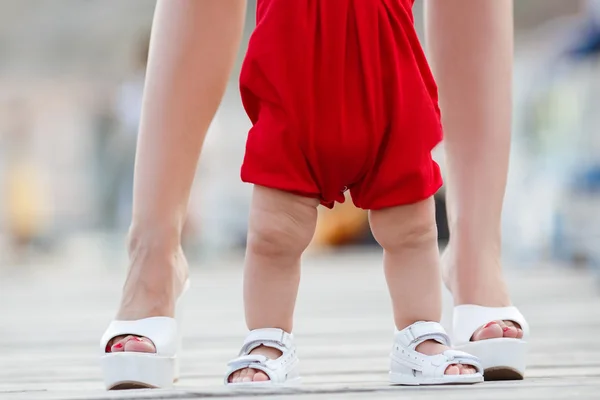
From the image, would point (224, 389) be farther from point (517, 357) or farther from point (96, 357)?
point (96, 357)

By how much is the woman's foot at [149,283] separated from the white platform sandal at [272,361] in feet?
0.42

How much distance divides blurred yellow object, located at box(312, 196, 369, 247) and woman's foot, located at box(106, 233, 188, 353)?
5.84 metres

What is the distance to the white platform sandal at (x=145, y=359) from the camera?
0.91m

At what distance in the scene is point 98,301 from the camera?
2.57 metres

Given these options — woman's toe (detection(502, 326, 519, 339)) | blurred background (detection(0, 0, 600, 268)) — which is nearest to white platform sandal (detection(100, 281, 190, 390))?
woman's toe (detection(502, 326, 519, 339))

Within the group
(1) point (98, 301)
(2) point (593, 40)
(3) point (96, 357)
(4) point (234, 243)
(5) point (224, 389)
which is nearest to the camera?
(5) point (224, 389)

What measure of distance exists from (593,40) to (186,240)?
2299 mm

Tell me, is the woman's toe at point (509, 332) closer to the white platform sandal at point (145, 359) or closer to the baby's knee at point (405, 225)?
the baby's knee at point (405, 225)

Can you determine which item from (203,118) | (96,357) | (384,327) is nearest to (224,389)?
(203,118)

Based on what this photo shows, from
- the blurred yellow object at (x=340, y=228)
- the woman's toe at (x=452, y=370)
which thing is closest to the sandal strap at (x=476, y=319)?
the woman's toe at (x=452, y=370)

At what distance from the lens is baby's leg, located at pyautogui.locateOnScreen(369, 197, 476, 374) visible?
2.94 feet

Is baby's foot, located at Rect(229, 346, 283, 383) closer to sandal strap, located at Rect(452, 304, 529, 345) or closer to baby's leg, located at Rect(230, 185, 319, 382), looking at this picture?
baby's leg, located at Rect(230, 185, 319, 382)

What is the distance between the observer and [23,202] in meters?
8.41

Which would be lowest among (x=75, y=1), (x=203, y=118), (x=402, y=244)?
(x=402, y=244)
